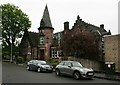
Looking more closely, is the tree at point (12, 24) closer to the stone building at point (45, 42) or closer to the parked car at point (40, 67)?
Result: the stone building at point (45, 42)

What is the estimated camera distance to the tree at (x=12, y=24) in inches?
2341

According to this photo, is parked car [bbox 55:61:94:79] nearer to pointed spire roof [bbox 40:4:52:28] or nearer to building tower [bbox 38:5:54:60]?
building tower [bbox 38:5:54:60]

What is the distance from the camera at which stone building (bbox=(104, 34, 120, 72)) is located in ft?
109

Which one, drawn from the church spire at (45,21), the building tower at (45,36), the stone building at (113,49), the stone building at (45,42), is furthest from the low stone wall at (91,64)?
the church spire at (45,21)

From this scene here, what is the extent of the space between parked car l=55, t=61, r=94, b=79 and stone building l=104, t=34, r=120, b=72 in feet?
33.6

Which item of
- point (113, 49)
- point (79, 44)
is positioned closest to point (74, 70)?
point (113, 49)

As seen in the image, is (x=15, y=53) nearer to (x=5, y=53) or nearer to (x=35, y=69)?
(x=5, y=53)

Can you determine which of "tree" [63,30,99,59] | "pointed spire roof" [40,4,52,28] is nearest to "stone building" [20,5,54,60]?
"pointed spire roof" [40,4,52,28]

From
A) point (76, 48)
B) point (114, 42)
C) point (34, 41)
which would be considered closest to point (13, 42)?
Result: point (34, 41)

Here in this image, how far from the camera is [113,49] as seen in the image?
3409 cm

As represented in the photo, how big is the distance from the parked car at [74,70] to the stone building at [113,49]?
1023 centimetres

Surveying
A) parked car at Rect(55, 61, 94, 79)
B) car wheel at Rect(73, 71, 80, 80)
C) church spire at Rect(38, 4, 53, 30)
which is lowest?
car wheel at Rect(73, 71, 80, 80)

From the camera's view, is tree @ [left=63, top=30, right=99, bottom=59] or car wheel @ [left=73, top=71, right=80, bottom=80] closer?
car wheel @ [left=73, top=71, right=80, bottom=80]

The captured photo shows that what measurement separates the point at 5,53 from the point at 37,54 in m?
11.3
